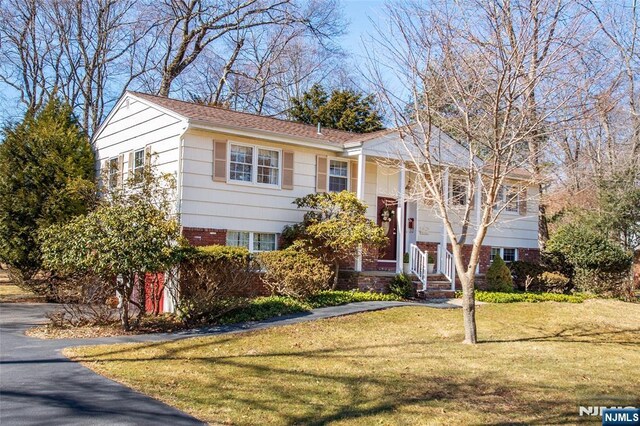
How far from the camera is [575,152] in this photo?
2511cm

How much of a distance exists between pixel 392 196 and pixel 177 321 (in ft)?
26.5

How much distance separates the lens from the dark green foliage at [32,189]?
1565 cm

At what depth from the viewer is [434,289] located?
54.5 ft

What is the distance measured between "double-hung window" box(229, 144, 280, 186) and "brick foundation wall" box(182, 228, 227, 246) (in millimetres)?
1421

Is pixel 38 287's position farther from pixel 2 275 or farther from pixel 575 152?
pixel 575 152

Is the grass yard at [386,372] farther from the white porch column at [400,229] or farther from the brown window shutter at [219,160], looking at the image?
the brown window shutter at [219,160]

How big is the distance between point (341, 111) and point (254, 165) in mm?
13412

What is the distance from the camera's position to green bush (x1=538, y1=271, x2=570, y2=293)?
61.7 ft

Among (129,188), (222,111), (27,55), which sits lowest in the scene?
(129,188)

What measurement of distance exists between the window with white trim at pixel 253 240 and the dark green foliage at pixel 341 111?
12.9m

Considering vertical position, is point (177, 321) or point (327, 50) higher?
point (327, 50)

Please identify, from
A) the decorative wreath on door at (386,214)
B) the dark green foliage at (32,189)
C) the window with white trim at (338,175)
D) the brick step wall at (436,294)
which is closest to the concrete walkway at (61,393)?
the dark green foliage at (32,189)

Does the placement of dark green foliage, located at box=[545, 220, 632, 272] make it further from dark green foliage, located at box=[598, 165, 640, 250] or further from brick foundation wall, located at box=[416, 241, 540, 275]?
brick foundation wall, located at box=[416, 241, 540, 275]

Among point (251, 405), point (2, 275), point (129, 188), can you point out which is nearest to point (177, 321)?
point (129, 188)
